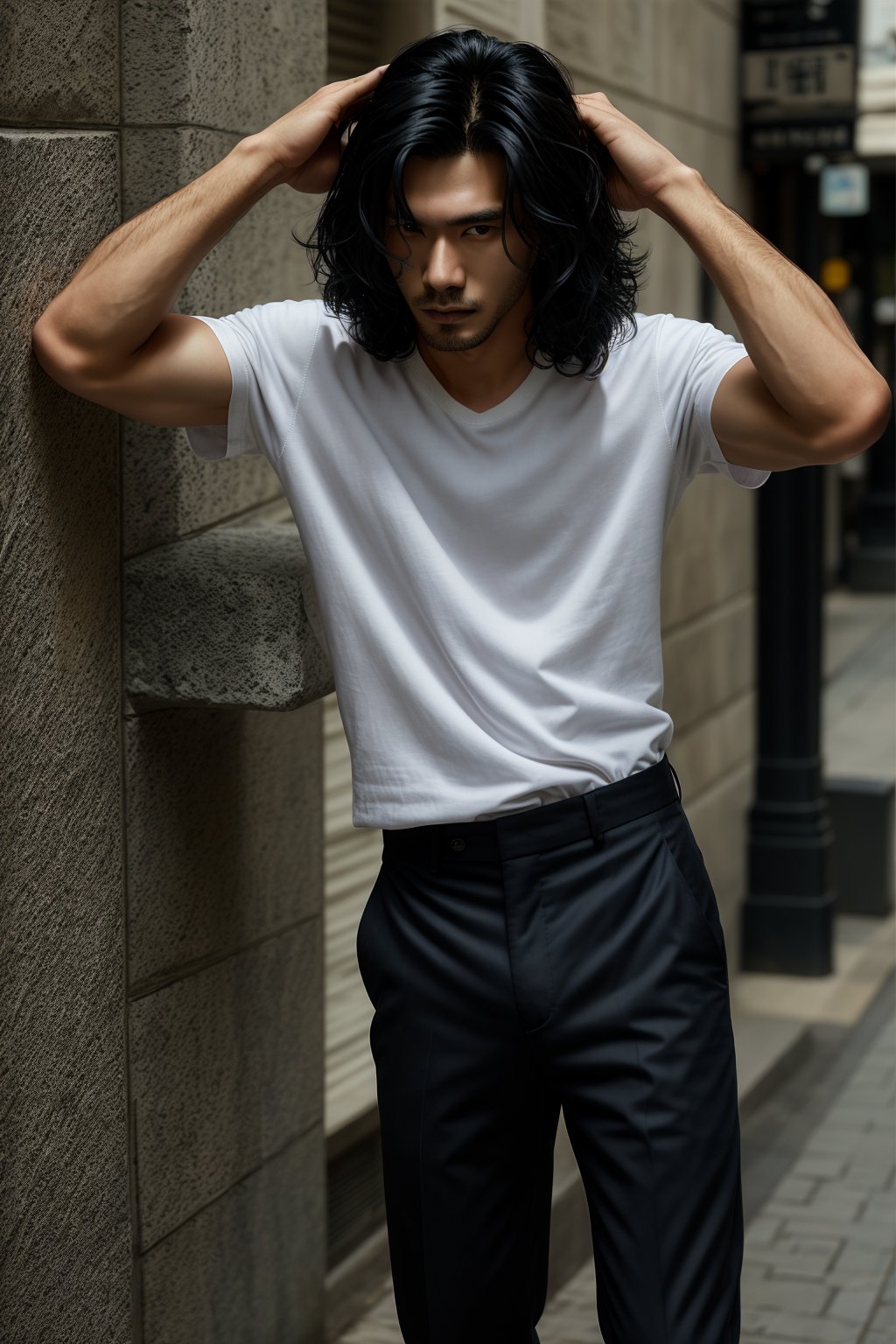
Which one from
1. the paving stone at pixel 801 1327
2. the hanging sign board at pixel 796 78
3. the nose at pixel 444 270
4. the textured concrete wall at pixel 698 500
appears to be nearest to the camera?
the nose at pixel 444 270

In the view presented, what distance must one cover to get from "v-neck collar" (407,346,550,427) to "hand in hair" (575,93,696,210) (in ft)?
0.92

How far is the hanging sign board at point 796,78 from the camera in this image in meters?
7.04

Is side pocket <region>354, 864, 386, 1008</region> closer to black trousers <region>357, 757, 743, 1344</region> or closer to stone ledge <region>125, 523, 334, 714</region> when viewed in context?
black trousers <region>357, 757, 743, 1344</region>

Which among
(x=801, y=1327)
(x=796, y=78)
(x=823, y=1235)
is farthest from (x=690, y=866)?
(x=796, y=78)

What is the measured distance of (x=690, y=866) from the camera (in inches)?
106

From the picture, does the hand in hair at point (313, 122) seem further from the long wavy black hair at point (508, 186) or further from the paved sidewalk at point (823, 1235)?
the paved sidewalk at point (823, 1235)

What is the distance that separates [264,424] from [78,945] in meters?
0.87

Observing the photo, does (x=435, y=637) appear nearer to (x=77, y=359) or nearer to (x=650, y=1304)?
(x=77, y=359)

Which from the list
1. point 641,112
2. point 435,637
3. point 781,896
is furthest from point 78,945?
point 781,896

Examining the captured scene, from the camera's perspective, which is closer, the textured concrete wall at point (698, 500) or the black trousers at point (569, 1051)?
the black trousers at point (569, 1051)

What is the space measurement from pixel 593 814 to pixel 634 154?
88 cm

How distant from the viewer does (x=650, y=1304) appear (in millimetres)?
2574

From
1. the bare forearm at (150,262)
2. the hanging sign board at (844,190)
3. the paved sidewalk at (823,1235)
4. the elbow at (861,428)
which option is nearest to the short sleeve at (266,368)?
the bare forearm at (150,262)

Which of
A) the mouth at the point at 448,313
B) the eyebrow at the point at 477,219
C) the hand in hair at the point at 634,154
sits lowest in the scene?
the mouth at the point at 448,313
